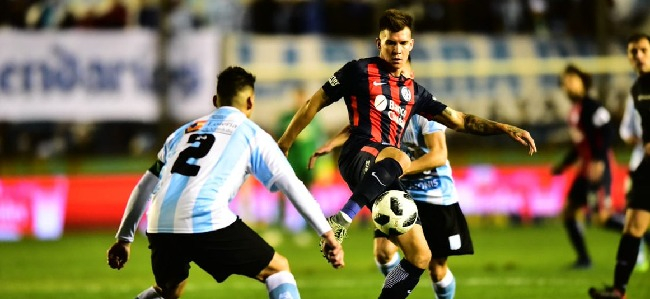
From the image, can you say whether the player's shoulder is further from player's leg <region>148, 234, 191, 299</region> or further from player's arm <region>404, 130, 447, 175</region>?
player's leg <region>148, 234, 191, 299</region>

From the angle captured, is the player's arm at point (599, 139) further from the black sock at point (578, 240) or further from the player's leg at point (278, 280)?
the player's leg at point (278, 280)

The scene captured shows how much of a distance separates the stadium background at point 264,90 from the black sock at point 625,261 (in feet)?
13.2

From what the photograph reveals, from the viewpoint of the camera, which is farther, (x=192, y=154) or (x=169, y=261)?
(x=169, y=261)

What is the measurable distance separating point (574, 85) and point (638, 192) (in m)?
3.22

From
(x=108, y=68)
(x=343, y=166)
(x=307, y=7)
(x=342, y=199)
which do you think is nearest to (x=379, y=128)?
(x=343, y=166)

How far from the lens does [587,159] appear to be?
42.4 ft

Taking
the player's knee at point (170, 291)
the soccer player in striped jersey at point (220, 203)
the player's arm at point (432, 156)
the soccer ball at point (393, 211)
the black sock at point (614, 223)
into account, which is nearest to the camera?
the soccer player in striped jersey at point (220, 203)

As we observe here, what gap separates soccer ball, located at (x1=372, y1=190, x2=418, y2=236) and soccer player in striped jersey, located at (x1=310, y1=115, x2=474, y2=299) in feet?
3.23

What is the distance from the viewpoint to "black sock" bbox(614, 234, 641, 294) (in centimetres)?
938

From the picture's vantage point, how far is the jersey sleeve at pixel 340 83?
7691mm

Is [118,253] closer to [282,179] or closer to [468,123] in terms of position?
[282,179]

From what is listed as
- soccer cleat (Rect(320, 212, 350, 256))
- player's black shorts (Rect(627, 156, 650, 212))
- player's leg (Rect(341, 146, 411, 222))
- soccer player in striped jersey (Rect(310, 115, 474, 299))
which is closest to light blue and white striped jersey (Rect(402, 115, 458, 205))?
soccer player in striped jersey (Rect(310, 115, 474, 299))

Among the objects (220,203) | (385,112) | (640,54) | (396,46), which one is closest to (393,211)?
(385,112)

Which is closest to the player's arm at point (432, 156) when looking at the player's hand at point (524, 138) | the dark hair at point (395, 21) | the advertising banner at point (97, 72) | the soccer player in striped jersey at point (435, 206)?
the soccer player in striped jersey at point (435, 206)
